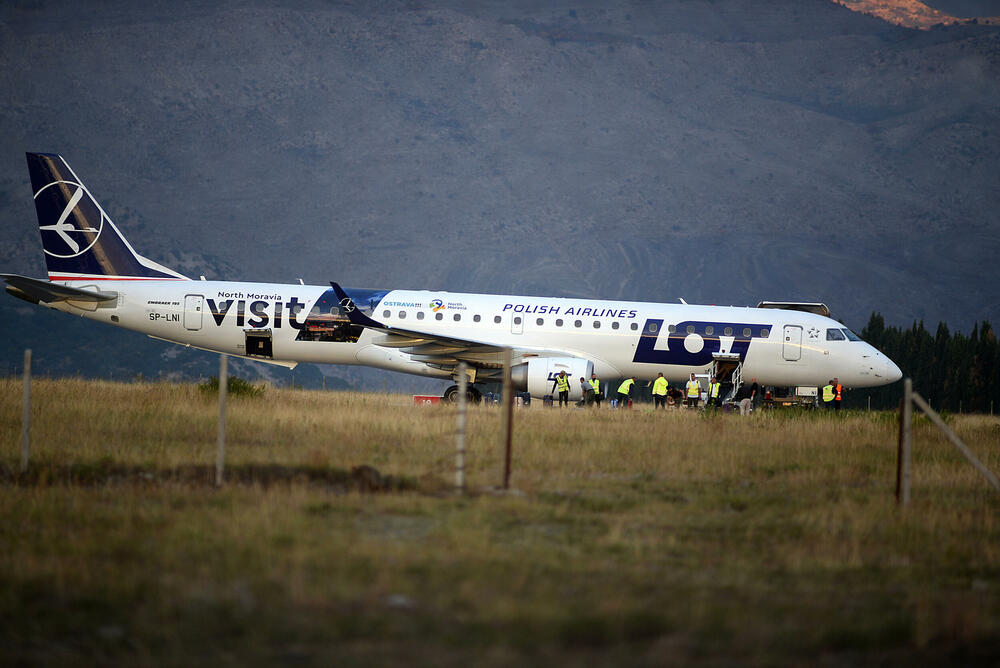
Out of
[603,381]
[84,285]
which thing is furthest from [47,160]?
[603,381]

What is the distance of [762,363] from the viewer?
33.9m

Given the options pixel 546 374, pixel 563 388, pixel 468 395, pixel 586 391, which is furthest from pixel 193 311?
pixel 586 391

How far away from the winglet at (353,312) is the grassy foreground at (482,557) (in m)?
11.1

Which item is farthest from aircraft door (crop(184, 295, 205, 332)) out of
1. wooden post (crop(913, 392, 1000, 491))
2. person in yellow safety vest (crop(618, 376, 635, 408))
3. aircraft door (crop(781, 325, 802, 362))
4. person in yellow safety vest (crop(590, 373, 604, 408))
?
wooden post (crop(913, 392, 1000, 491))

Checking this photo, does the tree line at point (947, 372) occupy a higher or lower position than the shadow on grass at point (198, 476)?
higher

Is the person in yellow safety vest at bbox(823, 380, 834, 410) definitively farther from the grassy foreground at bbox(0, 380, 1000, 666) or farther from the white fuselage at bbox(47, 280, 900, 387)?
the grassy foreground at bbox(0, 380, 1000, 666)

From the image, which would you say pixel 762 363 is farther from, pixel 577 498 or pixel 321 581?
pixel 321 581

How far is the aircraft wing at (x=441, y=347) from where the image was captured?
105ft

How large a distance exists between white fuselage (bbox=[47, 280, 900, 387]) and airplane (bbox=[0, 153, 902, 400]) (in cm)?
3

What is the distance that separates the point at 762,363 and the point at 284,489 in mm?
23039

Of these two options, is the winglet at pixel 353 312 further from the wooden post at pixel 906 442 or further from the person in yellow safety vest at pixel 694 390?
the wooden post at pixel 906 442

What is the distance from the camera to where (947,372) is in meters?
101

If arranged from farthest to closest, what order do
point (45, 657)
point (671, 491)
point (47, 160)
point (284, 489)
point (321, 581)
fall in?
point (47, 160), point (671, 491), point (284, 489), point (321, 581), point (45, 657)

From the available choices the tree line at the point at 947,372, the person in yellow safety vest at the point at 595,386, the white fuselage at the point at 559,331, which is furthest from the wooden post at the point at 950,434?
the tree line at the point at 947,372
